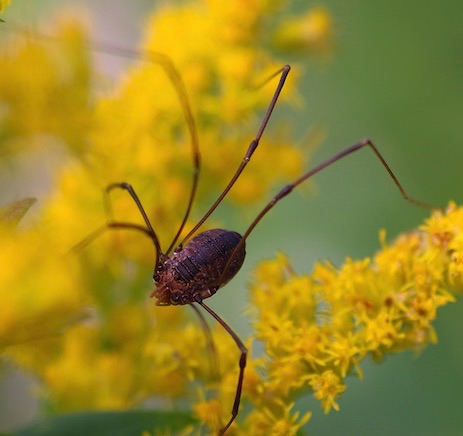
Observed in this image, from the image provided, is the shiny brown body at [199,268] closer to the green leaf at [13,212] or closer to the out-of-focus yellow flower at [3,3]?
the green leaf at [13,212]

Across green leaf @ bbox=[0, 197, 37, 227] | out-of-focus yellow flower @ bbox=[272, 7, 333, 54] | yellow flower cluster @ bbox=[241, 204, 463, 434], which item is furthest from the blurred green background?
green leaf @ bbox=[0, 197, 37, 227]

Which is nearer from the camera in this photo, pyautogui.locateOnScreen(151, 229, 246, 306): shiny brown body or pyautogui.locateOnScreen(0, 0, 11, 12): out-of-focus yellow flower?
pyautogui.locateOnScreen(0, 0, 11, 12): out-of-focus yellow flower

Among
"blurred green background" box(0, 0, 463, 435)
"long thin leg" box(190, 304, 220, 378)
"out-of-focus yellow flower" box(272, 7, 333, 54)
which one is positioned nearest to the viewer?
"long thin leg" box(190, 304, 220, 378)

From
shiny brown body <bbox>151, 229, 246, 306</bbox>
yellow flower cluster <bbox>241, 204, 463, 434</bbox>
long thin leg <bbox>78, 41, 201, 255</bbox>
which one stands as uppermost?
long thin leg <bbox>78, 41, 201, 255</bbox>

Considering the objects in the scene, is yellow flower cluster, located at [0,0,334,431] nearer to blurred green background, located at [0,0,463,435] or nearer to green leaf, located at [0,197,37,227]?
blurred green background, located at [0,0,463,435]

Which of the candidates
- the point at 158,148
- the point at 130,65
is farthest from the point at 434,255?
the point at 130,65

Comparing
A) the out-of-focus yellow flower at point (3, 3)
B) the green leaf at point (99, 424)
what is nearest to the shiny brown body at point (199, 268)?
the green leaf at point (99, 424)

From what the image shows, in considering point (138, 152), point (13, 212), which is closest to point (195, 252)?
point (138, 152)
